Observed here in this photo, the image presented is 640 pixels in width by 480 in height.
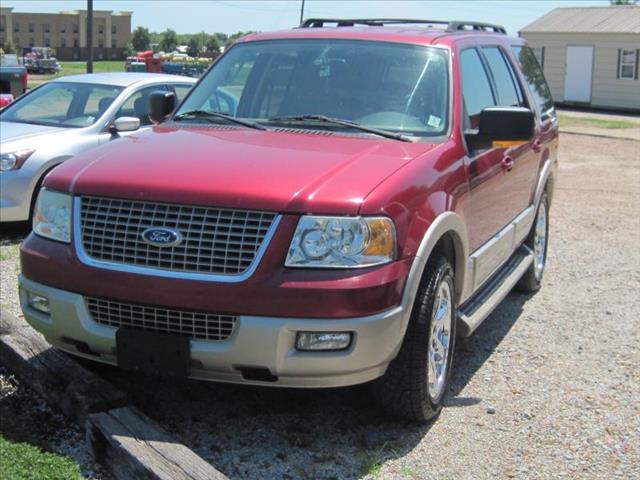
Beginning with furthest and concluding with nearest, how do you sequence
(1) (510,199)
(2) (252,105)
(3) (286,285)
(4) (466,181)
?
1. (1) (510,199)
2. (2) (252,105)
3. (4) (466,181)
4. (3) (286,285)

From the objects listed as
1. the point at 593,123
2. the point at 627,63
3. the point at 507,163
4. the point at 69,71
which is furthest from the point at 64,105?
the point at 69,71

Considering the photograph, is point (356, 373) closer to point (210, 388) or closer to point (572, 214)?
point (210, 388)

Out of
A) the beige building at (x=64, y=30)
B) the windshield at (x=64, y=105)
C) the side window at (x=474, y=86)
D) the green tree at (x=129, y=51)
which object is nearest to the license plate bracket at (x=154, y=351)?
the side window at (x=474, y=86)

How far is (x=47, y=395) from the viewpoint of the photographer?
4.38 metres

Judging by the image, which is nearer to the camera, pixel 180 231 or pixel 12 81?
pixel 180 231

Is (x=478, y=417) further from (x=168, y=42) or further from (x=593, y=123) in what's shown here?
(x=168, y=42)

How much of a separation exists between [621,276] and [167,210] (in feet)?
16.8

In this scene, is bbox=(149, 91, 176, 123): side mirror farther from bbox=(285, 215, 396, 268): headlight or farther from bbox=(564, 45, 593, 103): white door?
bbox=(564, 45, 593, 103): white door

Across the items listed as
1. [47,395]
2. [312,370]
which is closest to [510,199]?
[312,370]

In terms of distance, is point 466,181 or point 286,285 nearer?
point 286,285

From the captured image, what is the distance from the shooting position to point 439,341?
4441mm

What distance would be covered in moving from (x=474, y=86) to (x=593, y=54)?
30798mm

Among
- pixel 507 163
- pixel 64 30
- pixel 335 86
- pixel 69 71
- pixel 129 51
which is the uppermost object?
pixel 64 30

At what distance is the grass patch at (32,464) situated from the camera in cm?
364
